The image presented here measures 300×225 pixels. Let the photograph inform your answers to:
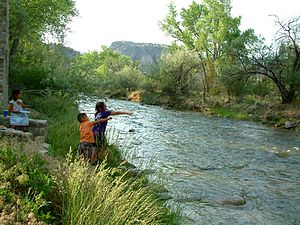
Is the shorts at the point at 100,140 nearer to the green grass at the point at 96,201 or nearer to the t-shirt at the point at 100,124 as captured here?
the t-shirt at the point at 100,124

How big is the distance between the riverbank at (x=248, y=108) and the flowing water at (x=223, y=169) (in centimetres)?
479

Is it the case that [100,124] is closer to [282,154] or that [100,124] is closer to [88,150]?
[88,150]

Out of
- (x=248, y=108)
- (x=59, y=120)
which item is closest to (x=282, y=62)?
(x=248, y=108)

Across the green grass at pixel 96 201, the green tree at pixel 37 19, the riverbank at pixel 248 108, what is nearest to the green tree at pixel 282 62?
the riverbank at pixel 248 108

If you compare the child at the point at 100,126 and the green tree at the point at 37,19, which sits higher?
the green tree at the point at 37,19

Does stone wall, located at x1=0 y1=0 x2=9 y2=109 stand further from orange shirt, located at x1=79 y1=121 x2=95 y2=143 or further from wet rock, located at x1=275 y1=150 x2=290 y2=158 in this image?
wet rock, located at x1=275 y1=150 x2=290 y2=158

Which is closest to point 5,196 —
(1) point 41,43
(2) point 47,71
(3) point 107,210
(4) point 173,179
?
(3) point 107,210

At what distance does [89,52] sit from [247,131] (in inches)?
3692

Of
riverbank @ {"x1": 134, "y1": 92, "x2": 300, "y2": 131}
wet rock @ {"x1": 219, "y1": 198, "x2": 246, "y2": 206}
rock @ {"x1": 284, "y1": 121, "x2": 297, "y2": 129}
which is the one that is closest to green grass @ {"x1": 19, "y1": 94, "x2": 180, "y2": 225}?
wet rock @ {"x1": 219, "y1": 198, "x2": 246, "y2": 206}

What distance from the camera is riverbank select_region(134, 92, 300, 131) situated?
26.4m

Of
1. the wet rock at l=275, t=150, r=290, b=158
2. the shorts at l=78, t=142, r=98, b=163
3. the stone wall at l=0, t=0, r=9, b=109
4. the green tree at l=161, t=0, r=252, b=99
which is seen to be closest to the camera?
the shorts at l=78, t=142, r=98, b=163

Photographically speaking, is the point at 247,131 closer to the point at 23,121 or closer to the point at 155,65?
the point at 23,121

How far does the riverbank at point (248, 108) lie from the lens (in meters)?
26.4

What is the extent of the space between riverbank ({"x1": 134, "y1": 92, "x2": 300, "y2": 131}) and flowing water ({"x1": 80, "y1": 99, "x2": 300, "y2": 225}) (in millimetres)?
4793
